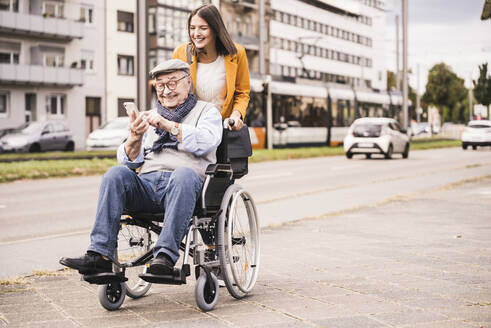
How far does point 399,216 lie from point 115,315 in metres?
6.21

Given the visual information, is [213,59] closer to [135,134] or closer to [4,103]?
[135,134]

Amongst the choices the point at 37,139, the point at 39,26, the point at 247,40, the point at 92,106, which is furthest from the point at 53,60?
the point at 247,40

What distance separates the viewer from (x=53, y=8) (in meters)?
50.9

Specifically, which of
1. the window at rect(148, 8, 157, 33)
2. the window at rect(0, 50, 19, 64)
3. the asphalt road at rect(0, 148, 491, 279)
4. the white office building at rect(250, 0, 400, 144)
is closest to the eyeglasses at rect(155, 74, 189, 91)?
the asphalt road at rect(0, 148, 491, 279)

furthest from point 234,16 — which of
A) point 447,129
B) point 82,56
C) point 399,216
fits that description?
point 399,216

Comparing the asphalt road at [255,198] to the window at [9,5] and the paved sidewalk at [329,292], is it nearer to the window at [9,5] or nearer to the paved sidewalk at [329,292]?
the paved sidewalk at [329,292]

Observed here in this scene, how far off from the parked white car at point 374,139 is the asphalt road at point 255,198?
19.4 ft

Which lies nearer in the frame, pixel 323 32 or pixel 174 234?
pixel 174 234

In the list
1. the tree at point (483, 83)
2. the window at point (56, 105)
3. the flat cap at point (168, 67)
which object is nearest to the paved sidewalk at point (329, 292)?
the flat cap at point (168, 67)

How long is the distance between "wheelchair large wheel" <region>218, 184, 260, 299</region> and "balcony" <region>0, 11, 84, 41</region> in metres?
43.5

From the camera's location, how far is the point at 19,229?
33.2 ft

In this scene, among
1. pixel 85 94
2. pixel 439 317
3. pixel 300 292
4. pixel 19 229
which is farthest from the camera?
pixel 85 94

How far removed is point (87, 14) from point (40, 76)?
22.4 ft

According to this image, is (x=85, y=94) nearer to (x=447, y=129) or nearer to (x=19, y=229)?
(x=19, y=229)
